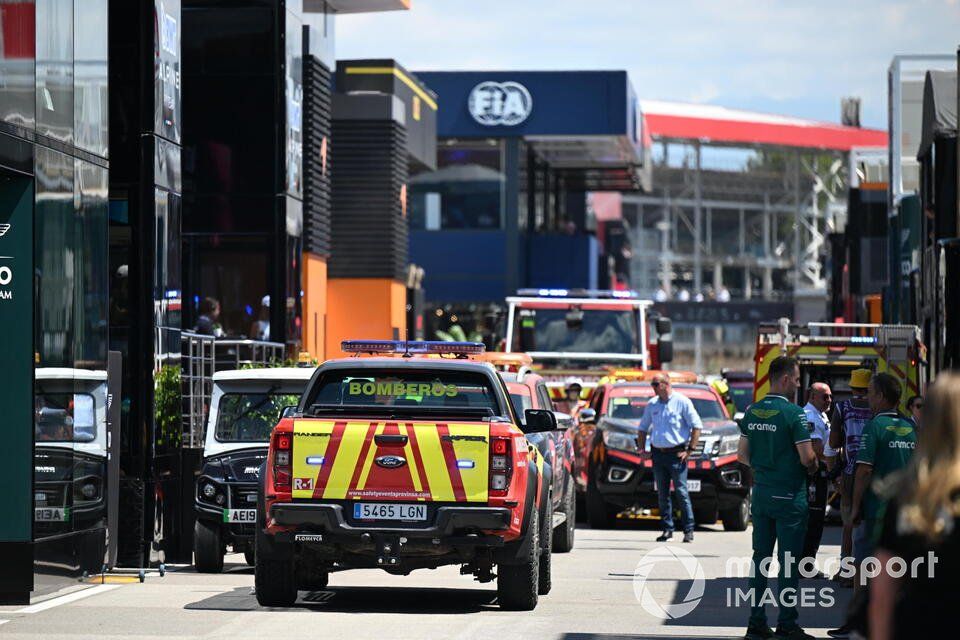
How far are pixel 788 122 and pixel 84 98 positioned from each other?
3485 inches

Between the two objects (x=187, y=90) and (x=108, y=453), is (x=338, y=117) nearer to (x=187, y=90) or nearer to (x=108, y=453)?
(x=187, y=90)

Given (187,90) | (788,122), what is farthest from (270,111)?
(788,122)

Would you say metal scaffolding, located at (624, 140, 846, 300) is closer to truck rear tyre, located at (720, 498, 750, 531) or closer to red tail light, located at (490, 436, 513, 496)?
truck rear tyre, located at (720, 498, 750, 531)

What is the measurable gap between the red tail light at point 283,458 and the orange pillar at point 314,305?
58.9ft

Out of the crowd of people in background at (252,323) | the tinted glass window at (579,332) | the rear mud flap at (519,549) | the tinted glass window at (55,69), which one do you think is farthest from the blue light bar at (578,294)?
the rear mud flap at (519,549)

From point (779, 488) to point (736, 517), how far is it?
1248 centimetres

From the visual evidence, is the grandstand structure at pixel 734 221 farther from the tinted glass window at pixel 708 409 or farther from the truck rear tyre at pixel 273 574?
the truck rear tyre at pixel 273 574

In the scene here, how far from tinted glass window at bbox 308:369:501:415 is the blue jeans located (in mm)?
8515

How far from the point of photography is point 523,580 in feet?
43.8

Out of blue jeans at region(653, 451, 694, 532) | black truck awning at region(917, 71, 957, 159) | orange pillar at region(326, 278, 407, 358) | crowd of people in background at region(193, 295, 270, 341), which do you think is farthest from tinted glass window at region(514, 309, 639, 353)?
blue jeans at region(653, 451, 694, 532)

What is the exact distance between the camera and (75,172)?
1487 centimetres

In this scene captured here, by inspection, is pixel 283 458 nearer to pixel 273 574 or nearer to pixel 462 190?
pixel 273 574

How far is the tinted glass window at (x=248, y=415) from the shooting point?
57.5 feet

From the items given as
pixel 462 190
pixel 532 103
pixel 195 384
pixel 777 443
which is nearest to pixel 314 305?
pixel 195 384
